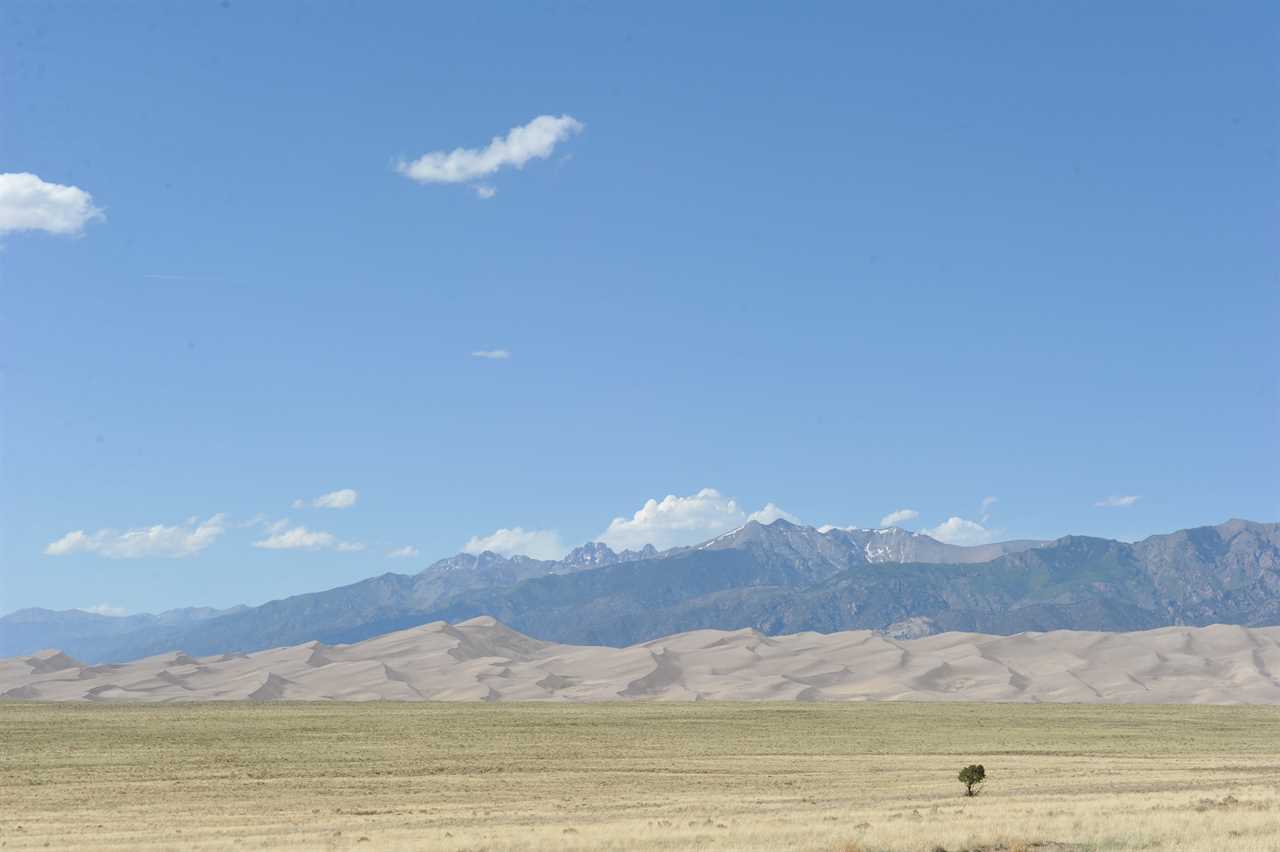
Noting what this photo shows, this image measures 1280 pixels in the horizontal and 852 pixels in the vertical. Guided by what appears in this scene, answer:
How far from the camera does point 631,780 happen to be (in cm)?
5647

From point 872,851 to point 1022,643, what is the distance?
169m

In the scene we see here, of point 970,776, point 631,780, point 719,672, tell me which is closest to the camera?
point 970,776

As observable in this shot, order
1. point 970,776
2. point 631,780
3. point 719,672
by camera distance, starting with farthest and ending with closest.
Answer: point 719,672, point 631,780, point 970,776

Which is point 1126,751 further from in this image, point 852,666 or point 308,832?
point 852,666

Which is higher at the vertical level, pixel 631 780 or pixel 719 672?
pixel 719 672

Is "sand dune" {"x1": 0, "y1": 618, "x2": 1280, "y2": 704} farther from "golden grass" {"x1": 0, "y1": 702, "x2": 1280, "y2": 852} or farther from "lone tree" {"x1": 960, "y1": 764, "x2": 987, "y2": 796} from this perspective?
"lone tree" {"x1": 960, "y1": 764, "x2": 987, "y2": 796}

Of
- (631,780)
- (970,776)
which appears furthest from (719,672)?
(970,776)

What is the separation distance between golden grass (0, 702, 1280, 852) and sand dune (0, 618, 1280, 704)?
153 ft

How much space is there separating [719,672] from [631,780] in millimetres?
117035

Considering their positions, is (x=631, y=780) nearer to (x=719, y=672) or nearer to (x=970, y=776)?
(x=970, y=776)

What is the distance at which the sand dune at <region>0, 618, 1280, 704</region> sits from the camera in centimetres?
15288

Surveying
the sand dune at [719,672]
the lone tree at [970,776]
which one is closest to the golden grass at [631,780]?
the lone tree at [970,776]

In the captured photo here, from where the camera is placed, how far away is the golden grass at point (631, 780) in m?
35.2

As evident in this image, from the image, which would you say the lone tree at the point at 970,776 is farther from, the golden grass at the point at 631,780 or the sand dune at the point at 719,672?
the sand dune at the point at 719,672
